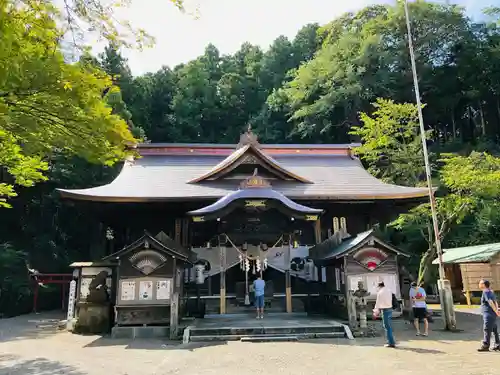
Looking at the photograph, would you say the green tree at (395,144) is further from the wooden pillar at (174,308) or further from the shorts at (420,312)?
the wooden pillar at (174,308)

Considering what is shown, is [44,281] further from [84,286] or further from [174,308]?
[174,308]

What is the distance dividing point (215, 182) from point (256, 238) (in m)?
3.15

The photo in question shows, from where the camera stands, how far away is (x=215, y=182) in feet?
51.9

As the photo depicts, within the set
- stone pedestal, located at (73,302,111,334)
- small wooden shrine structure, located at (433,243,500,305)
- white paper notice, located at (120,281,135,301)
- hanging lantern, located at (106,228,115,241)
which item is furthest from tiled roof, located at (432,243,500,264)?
hanging lantern, located at (106,228,115,241)

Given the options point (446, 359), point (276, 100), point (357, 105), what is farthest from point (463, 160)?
point (276, 100)

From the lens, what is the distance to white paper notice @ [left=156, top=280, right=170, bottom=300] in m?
11.1

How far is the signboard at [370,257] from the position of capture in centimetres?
1148

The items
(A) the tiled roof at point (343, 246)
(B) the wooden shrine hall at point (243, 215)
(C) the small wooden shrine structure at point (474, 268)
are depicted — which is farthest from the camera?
(C) the small wooden shrine structure at point (474, 268)

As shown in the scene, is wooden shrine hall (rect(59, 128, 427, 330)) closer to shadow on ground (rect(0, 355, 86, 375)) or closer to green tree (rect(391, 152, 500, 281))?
green tree (rect(391, 152, 500, 281))

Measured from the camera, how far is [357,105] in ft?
98.2

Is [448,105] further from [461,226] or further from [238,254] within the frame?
[238,254]

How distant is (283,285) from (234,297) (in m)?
2.36

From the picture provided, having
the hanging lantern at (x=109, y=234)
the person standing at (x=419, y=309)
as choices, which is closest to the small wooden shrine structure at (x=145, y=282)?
the hanging lantern at (x=109, y=234)

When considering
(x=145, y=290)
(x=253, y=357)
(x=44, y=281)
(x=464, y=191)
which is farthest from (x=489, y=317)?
(x=44, y=281)
